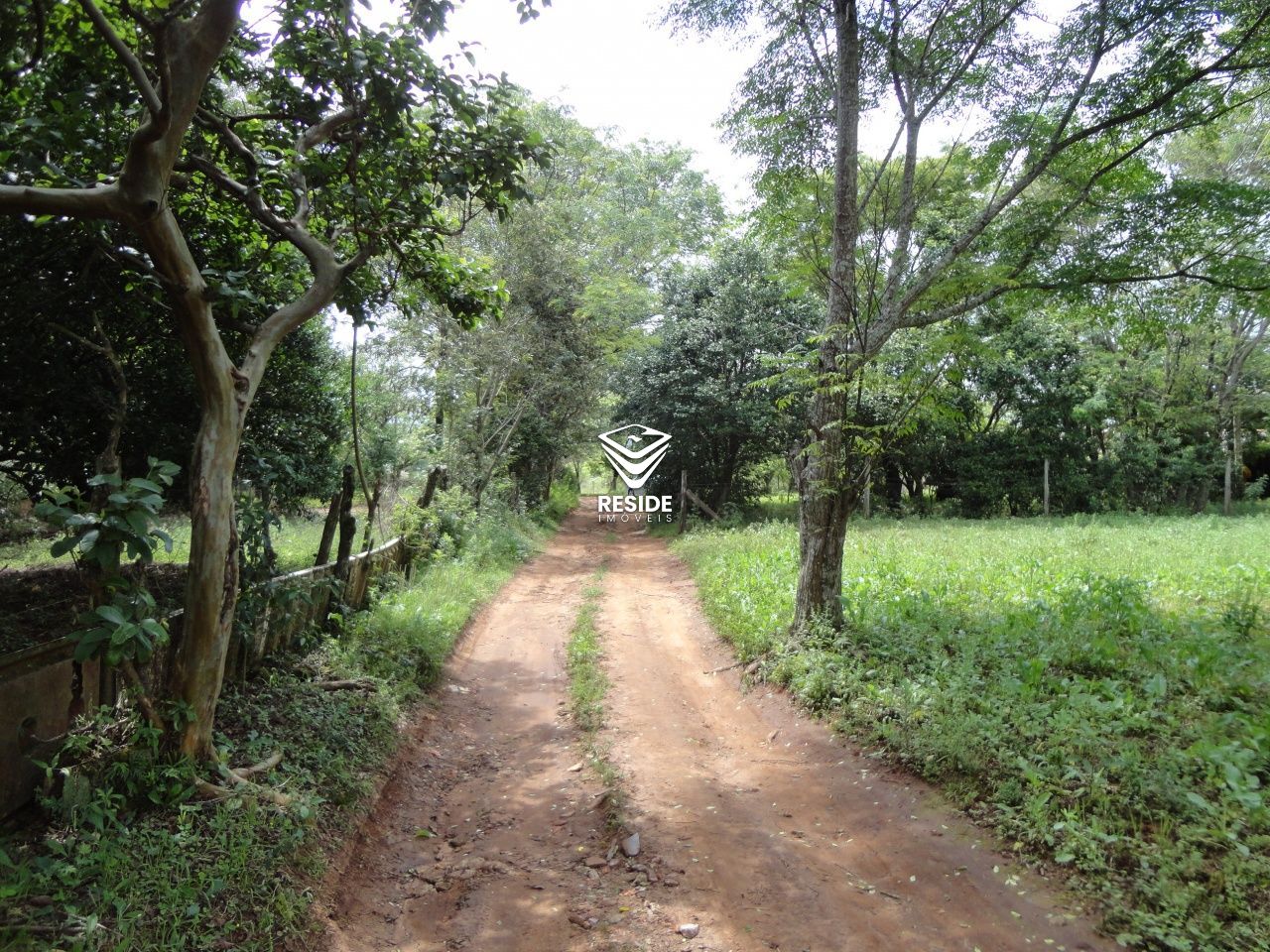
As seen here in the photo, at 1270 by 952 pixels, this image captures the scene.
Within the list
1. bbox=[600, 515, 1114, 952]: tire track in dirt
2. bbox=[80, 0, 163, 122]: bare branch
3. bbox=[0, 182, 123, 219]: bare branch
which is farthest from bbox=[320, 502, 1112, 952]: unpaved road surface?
bbox=[80, 0, 163, 122]: bare branch

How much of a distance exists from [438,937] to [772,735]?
3518mm

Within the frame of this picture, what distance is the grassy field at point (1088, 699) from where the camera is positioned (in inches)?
145

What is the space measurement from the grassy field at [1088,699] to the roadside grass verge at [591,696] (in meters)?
1.82

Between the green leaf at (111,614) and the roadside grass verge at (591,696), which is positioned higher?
the green leaf at (111,614)

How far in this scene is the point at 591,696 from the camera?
7312 millimetres

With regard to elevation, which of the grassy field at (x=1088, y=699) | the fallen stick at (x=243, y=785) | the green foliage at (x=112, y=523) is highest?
the green foliage at (x=112, y=523)

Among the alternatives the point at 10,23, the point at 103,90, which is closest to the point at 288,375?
the point at 103,90

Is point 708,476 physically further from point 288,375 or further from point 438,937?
point 438,937

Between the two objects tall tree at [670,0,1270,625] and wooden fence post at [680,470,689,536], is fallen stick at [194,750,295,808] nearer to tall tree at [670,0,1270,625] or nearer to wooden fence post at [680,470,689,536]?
tall tree at [670,0,1270,625]

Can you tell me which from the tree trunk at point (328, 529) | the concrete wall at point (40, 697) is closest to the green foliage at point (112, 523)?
the concrete wall at point (40, 697)

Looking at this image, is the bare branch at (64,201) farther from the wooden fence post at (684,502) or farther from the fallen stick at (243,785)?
the wooden fence post at (684,502)

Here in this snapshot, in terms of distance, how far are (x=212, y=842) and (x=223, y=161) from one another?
5466 millimetres

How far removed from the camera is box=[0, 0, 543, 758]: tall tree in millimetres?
3607

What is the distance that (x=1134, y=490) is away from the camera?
21500 mm
